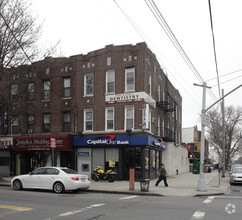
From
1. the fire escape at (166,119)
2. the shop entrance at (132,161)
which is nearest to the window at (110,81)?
the shop entrance at (132,161)

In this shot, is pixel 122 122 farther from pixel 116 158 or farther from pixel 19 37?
pixel 19 37

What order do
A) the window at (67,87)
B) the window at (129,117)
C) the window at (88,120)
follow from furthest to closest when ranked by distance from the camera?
1. the window at (67,87)
2. the window at (88,120)
3. the window at (129,117)

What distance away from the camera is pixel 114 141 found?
22.0 metres

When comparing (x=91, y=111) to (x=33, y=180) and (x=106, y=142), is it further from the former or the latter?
(x=33, y=180)

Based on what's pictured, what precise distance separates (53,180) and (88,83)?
10315 millimetres

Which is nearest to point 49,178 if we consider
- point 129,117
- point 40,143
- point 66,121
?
point 129,117

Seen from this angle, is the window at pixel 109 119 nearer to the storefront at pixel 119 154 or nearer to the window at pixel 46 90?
the storefront at pixel 119 154

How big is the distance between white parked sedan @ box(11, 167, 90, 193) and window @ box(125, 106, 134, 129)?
6.98m

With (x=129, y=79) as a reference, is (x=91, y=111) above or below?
below

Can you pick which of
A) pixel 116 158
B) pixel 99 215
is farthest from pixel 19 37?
pixel 99 215

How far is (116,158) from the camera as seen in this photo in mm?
22391

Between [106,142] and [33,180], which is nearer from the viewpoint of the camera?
[33,180]

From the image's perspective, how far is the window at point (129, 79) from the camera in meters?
22.5

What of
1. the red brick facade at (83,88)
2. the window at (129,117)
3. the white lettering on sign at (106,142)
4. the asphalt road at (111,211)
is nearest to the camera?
the asphalt road at (111,211)
